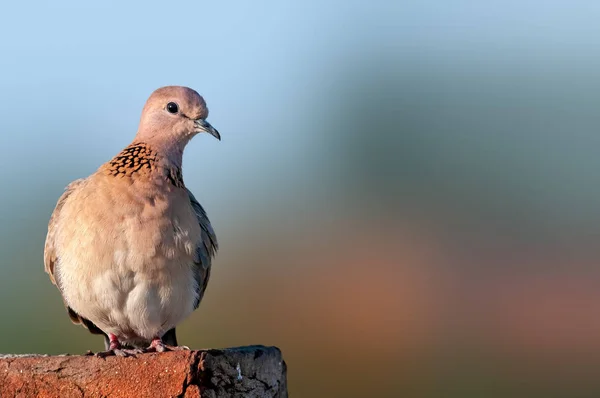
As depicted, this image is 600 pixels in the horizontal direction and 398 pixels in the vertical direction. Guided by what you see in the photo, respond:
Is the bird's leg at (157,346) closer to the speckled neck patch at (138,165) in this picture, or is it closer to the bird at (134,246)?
the bird at (134,246)

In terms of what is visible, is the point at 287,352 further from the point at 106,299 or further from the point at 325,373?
the point at 106,299

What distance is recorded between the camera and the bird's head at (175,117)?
5.41m

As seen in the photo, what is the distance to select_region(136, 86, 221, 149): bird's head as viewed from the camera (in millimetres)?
5406

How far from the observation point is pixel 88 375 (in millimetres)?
3838

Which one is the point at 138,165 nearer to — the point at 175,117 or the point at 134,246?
the point at 175,117

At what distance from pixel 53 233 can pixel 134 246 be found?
2.37 ft

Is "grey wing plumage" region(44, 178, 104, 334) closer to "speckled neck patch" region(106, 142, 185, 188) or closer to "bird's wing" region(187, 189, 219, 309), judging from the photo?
"speckled neck patch" region(106, 142, 185, 188)

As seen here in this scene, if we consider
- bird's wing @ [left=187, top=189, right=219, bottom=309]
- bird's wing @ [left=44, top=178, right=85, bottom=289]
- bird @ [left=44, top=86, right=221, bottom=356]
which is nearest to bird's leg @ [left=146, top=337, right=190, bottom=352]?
bird @ [left=44, top=86, right=221, bottom=356]

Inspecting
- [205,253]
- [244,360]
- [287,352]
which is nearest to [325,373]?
[287,352]

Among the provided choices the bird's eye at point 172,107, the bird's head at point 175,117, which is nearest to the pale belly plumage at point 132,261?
the bird's head at point 175,117

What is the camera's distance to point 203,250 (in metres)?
5.14

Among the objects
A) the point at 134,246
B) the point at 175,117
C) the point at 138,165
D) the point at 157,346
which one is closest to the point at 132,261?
the point at 134,246

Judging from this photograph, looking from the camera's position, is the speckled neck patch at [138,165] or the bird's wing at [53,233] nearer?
the speckled neck patch at [138,165]

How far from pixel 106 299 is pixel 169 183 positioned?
71 cm
